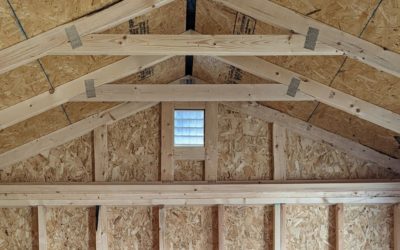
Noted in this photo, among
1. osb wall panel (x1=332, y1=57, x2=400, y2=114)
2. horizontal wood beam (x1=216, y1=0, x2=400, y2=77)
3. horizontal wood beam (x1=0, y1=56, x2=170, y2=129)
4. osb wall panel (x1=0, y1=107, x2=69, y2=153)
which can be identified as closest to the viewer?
horizontal wood beam (x1=216, y1=0, x2=400, y2=77)

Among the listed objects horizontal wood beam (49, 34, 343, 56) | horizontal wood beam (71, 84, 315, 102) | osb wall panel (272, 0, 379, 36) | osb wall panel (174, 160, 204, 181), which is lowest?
osb wall panel (174, 160, 204, 181)

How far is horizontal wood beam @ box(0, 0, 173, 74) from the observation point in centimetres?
313

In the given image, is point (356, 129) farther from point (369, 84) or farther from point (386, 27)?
point (386, 27)

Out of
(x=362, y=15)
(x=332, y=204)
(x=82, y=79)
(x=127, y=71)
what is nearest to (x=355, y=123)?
(x=332, y=204)

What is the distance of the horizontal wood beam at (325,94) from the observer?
167 inches

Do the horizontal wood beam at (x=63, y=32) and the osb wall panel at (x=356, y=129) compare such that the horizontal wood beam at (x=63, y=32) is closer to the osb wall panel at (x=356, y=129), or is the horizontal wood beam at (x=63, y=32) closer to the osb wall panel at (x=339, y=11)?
the osb wall panel at (x=339, y=11)

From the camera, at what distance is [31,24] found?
3.02 metres

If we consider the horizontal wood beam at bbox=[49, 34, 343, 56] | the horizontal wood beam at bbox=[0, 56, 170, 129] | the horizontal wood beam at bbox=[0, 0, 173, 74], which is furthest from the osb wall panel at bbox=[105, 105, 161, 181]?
the horizontal wood beam at bbox=[0, 0, 173, 74]

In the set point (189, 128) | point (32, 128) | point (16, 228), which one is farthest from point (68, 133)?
point (189, 128)

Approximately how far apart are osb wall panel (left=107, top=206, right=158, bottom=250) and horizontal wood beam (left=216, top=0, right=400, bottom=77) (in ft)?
9.16

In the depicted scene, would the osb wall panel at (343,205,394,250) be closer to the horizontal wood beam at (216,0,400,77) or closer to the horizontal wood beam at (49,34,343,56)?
the horizontal wood beam at (216,0,400,77)

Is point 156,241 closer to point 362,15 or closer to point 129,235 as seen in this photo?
point 129,235

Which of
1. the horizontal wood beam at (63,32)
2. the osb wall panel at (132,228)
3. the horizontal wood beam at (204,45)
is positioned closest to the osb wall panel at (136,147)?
the osb wall panel at (132,228)

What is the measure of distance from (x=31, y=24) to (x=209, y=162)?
291 centimetres
